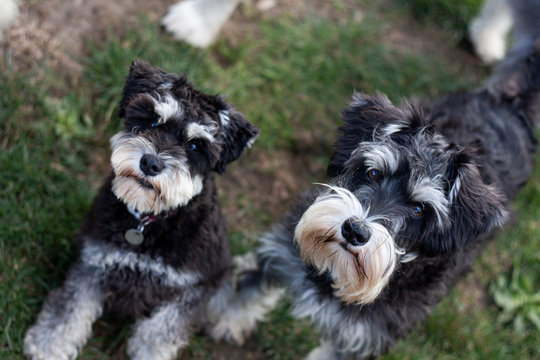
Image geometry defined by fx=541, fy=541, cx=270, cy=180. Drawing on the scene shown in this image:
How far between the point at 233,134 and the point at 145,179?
0.67 metres

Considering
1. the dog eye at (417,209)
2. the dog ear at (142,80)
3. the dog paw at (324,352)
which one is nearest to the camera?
the dog eye at (417,209)

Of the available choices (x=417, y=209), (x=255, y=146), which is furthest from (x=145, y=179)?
(x=255, y=146)

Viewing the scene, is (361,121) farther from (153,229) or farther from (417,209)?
(153,229)

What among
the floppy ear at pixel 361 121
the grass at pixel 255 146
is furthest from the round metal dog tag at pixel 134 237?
the floppy ear at pixel 361 121

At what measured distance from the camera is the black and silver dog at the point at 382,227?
9.72 feet

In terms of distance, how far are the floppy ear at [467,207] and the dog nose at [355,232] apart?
509mm

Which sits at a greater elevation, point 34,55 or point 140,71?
point 140,71

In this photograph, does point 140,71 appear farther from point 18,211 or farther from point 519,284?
point 519,284

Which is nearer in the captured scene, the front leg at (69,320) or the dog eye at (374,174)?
the dog eye at (374,174)

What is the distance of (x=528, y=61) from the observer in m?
4.67

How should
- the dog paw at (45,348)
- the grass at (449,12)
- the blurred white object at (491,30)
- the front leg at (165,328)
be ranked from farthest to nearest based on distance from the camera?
the grass at (449,12)
the blurred white object at (491,30)
the front leg at (165,328)
the dog paw at (45,348)

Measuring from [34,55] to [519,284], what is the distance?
500 cm

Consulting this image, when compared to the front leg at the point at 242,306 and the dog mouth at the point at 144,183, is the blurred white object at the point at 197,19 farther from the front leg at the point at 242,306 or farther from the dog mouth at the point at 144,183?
the dog mouth at the point at 144,183

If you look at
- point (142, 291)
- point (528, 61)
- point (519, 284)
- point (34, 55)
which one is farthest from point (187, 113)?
point (519, 284)
